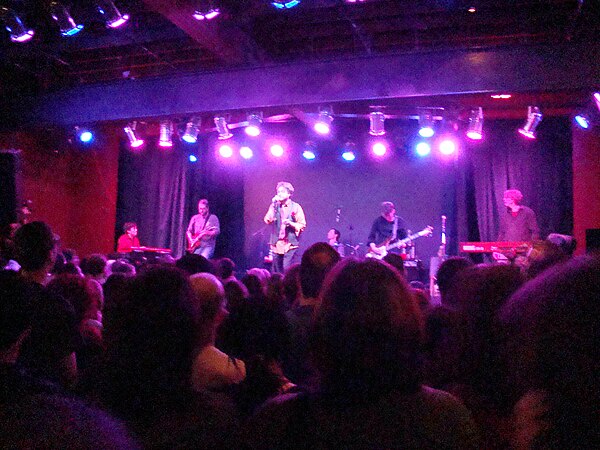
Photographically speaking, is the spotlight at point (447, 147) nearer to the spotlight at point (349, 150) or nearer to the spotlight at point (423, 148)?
the spotlight at point (423, 148)

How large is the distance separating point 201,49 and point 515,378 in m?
7.78

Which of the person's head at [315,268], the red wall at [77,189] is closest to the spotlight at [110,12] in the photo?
the person's head at [315,268]

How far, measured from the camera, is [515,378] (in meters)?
1.26

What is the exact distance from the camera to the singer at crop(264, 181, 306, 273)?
33.7ft

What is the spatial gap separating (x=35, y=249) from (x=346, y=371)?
103 inches

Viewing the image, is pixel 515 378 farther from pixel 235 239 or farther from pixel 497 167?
pixel 235 239

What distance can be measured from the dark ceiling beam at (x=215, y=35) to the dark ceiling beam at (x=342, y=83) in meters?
0.29

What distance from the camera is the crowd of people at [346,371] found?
1060 mm

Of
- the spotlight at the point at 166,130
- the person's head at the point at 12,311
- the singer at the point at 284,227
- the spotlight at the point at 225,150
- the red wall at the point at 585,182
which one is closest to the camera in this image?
the person's head at the point at 12,311

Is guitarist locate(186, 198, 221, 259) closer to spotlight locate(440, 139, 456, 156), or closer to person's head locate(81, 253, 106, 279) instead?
spotlight locate(440, 139, 456, 156)

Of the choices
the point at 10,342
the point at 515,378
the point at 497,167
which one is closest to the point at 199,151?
the point at 497,167

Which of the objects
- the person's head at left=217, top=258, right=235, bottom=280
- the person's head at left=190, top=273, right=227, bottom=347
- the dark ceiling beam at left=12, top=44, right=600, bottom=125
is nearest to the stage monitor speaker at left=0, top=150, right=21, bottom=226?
the dark ceiling beam at left=12, top=44, right=600, bottom=125

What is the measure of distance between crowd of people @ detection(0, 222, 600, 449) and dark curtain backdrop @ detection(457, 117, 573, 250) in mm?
8805

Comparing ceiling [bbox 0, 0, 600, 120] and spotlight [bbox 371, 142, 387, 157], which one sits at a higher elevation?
ceiling [bbox 0, 0, 600, 120]
